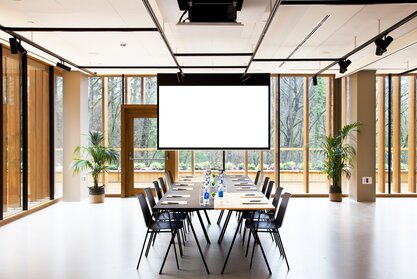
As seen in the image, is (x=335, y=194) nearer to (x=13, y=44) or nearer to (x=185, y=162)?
(x=185, y=162)

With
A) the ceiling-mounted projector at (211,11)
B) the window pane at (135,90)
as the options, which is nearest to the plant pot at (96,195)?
the window pane at (135,90)

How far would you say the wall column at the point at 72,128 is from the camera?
10297mm

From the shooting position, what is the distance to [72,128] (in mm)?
10367

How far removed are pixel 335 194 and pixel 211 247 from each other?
514 cm

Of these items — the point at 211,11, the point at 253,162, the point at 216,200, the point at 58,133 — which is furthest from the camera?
the point at 253,162

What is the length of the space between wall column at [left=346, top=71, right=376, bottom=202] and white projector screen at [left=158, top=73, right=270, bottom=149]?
2203 millimetres

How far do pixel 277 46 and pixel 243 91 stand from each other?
7.22 ft

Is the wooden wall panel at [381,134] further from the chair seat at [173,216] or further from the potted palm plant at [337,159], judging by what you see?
the chair seat at [173,216]

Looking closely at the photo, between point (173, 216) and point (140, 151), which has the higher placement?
point (140, 151)

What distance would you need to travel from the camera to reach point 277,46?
7.87m

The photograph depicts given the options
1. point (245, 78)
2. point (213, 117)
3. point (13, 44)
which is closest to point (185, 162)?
point (213, 117)

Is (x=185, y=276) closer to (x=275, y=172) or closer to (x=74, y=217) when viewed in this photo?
(x=74, y=217)

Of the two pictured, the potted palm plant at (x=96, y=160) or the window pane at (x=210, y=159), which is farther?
the window pane at (x=210, y=159)

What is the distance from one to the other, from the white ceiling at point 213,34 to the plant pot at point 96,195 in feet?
9.24
